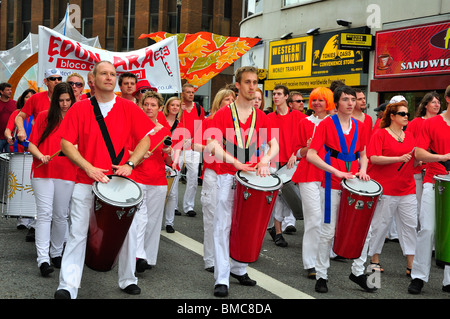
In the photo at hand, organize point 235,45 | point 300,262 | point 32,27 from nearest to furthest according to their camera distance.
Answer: point 300,262, point 235,45, point 32,27

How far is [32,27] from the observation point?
174 ft

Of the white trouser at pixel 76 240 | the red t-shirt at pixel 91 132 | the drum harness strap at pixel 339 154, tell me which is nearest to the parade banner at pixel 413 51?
the drum harness strap at pixel 339 154

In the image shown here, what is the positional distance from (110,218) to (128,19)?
4388 cm

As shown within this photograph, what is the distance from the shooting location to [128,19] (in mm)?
46750

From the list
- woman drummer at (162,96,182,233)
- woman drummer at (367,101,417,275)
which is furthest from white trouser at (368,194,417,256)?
woman drummer at (162,96,182,233)

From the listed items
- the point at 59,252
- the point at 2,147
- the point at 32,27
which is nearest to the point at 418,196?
the point at 59,252

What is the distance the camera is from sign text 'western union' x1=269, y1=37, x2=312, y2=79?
23.4 meters

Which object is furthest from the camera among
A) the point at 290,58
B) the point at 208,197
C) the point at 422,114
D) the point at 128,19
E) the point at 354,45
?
the point at 128,19

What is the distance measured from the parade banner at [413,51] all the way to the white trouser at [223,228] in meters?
12.7

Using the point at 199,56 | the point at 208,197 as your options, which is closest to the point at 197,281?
the point at 208,197

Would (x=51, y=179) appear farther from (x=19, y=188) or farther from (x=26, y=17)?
(x=26, y=17)

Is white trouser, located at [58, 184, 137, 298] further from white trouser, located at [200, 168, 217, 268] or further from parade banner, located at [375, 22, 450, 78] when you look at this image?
parade banner, located at [375, 22, 450, 78]
